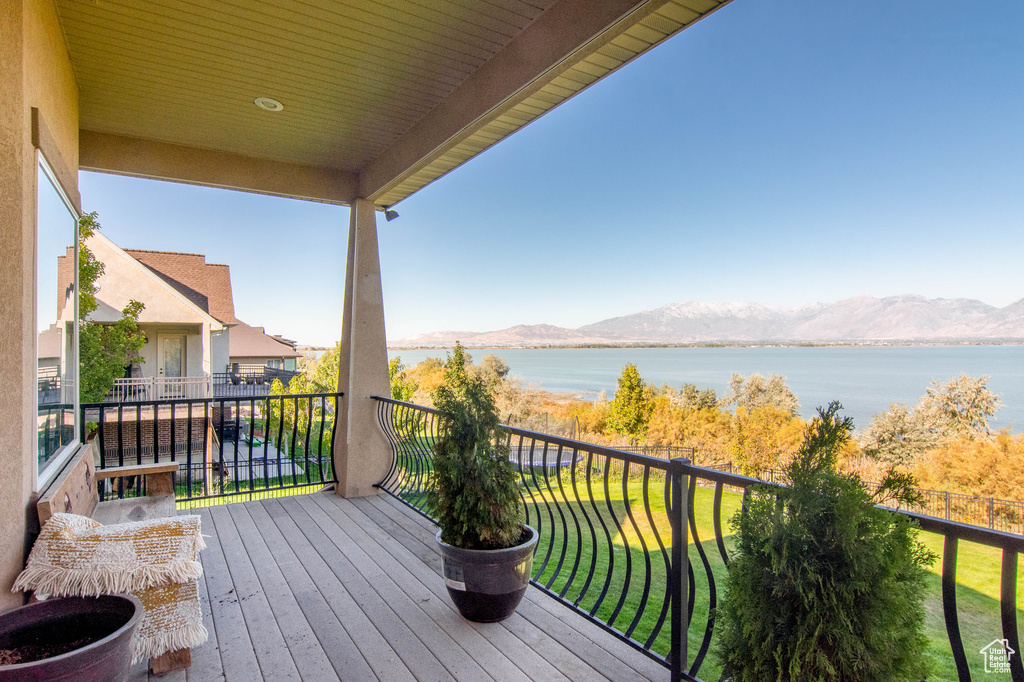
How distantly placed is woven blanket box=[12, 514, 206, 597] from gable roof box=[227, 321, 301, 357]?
1746 centimetres

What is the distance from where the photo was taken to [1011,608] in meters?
1.18

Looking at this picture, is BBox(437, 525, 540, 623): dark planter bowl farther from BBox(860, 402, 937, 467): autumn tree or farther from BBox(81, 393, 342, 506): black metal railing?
BBox(860, 402, 937, 467): autumn tree

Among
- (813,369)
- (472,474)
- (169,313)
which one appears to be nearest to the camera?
(472,474)

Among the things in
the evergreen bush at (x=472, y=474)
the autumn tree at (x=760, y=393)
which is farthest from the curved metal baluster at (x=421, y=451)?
the autumn tree at (x=760, y=393)

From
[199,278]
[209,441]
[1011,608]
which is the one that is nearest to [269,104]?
[1011,608]

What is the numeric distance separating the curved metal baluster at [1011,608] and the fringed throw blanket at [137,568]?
7.88 feet

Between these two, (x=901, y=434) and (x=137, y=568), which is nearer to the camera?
(x=137, y=568)

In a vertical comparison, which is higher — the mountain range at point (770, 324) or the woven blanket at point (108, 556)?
the mountain range at point (770, 324)

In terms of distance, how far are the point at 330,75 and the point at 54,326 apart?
1.91 metres

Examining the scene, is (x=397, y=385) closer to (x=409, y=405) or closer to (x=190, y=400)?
(x=409, y=405)

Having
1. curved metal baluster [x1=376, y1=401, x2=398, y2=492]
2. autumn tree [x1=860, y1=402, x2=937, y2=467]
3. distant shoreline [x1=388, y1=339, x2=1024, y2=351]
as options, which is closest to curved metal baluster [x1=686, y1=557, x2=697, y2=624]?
curved metal baluster [x1=376, y1=401, x2=398, y2=492]

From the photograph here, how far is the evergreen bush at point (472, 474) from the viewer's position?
240cm

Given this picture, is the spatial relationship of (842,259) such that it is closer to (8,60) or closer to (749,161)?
(749,161)

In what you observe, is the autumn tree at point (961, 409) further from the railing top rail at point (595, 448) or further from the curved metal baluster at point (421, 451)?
the railing top rail at point (595, 448)
